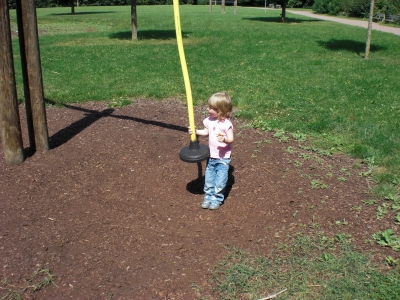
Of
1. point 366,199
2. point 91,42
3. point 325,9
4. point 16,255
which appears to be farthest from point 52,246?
point 325,9

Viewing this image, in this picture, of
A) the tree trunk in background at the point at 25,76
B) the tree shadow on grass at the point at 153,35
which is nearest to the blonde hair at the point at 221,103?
the tree trunk in background at the point at 25,76

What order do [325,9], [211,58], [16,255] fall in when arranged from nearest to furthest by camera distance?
[16,255], [211,58], [325,9]

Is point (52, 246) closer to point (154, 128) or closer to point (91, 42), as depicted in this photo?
point (154, 128)

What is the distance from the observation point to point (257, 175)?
5.20 metres

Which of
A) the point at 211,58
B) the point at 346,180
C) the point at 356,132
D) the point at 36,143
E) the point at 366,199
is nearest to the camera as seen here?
the point at 366,199

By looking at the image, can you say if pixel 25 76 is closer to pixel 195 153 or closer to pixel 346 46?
pixel 195 153

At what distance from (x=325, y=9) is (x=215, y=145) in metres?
38.6

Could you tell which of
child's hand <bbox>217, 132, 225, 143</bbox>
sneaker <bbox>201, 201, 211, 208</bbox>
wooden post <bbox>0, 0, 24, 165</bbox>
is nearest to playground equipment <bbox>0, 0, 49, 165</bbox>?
wooden post <bbox>0, 0, 24, 165</bbox>

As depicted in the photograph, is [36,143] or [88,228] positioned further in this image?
[36,143]

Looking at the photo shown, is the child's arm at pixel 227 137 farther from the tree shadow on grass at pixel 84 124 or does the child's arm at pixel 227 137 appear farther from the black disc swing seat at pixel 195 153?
the tree shadow on grass at pixel 84 124

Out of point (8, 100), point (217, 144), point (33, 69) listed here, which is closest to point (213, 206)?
point (217, 144)

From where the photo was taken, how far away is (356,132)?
658cm

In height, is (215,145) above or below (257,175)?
above

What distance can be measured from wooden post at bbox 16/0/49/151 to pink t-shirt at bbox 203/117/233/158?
90.6 inches
